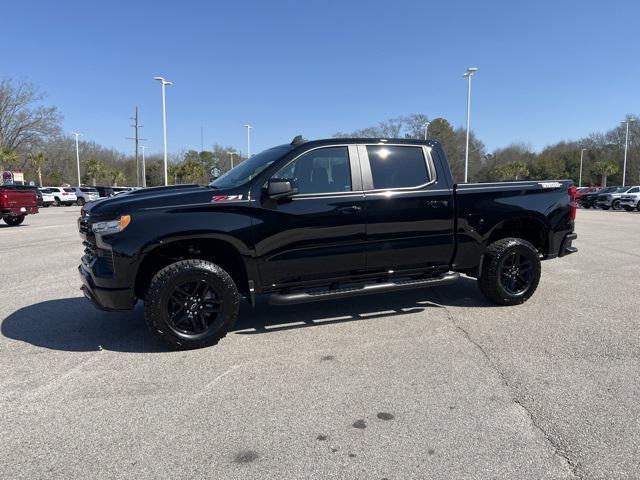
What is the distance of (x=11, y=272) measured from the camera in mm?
8367

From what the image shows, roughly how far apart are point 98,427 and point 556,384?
11.0ft

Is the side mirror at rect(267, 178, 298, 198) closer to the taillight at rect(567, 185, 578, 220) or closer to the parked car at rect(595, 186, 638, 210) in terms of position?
the taillight at rect(567, 185, 578, 220)

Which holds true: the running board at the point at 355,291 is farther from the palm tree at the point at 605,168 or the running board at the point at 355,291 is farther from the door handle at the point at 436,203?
the palm tree at the point at 605,168

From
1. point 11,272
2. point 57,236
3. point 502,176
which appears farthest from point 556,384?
point 502,176

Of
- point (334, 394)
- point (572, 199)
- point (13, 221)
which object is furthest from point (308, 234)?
point (13, 221)

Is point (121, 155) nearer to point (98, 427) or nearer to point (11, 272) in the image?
point (11, 272)

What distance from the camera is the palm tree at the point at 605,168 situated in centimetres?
6875

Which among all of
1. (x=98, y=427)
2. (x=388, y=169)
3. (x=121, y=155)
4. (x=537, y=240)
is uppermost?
(x=121, y=155)

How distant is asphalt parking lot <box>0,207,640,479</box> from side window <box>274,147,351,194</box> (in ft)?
A: 5.03

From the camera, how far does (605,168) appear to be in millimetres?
69000

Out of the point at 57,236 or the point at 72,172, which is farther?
the point at 72,172

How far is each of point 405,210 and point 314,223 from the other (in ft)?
3.57

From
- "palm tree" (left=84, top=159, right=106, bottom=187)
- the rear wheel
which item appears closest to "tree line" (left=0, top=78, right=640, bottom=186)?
"palm tree" (left=84, top=159, right=106, bottom=187)

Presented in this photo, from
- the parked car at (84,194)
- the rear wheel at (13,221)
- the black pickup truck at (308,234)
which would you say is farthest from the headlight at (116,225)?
the parked car at (84,194)
